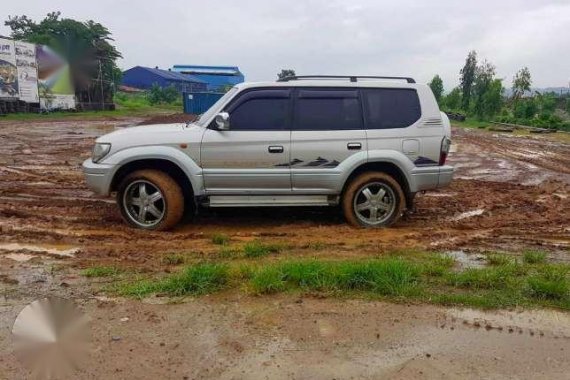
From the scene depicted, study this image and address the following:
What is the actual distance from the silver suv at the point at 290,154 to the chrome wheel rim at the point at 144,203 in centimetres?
1

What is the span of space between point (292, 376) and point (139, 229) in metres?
3.57

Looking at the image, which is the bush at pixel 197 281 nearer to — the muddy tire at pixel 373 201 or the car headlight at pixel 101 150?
the car headlight at pixel 101 150

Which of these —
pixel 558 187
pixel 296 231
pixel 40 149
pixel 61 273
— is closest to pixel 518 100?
pixel 558 187

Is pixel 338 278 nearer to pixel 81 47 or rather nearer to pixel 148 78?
pixel 81 47

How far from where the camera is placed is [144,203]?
6.09m

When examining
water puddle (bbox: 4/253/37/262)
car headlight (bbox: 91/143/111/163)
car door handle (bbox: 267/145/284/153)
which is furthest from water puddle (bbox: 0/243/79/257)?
car door handle (bbox: 267/145/284/153)

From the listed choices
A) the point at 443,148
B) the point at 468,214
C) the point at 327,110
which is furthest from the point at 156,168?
the point at 468,214

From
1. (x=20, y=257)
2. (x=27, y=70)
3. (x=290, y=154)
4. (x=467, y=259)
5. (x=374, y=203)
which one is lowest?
(x=467, y=259)

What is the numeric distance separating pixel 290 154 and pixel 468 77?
4315 centimetres

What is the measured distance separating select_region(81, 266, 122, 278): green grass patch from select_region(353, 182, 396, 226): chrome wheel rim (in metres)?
3.04

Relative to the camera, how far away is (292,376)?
3.05 meters

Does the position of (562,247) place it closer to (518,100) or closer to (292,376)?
(292,376)

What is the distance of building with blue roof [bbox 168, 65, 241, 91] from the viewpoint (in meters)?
92.0

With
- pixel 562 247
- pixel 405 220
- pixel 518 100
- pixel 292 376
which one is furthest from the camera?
pixel 518 100
